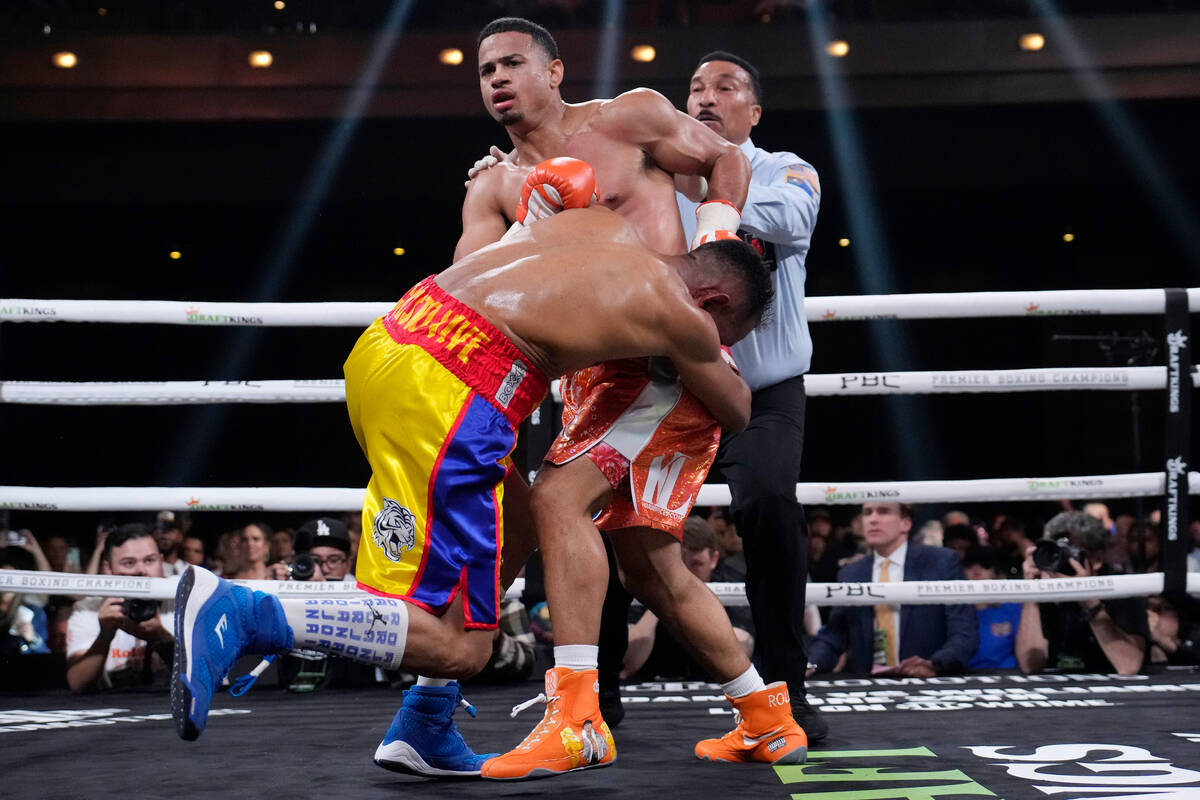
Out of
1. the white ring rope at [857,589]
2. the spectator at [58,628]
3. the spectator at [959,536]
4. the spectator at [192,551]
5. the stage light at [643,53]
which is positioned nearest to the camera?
the white ring rope at [857,589]

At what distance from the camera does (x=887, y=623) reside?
3199mm

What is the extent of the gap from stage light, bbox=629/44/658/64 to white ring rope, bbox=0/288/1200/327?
567cm

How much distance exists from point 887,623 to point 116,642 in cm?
202

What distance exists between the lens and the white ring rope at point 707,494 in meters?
2.71

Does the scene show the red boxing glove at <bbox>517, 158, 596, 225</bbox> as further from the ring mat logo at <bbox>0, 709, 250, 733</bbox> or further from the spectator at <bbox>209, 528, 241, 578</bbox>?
the spectator at <bbox>209, 528, 241, 578</bbox>

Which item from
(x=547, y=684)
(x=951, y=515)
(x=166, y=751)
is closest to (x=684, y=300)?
(x=547, y=684)

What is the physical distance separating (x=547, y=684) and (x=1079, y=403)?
8.92m

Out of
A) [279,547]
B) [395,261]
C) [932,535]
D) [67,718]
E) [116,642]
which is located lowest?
[67,718]

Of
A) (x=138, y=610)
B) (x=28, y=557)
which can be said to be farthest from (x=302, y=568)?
(x=28, y=557)

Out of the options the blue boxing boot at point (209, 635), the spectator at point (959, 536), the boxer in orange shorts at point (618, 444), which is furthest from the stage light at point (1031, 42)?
the blue boxing boot at point (209, 635)

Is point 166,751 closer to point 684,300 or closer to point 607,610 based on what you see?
point 607,610

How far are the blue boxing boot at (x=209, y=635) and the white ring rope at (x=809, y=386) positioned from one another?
1.31m

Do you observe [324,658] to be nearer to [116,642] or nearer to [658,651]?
[116,642]

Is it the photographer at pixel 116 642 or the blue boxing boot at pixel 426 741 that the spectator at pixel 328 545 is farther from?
the blue boxing boot at pixel 426 741
